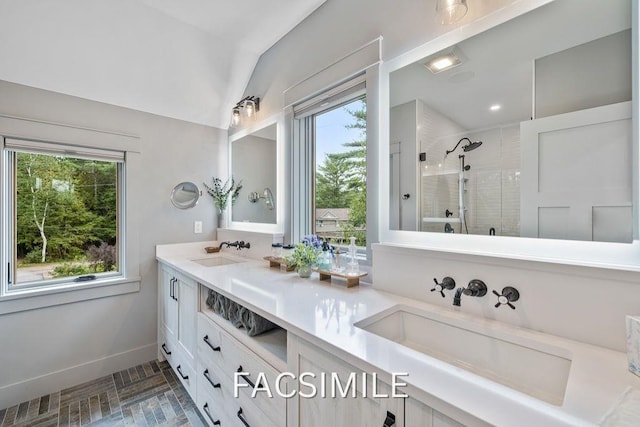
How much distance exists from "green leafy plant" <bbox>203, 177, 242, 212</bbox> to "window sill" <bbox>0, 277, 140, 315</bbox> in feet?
3.16

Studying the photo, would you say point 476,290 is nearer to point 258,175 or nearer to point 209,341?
point 209,341

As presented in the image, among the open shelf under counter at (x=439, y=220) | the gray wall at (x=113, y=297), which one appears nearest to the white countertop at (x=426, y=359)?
the open shelf under counter at (x=439, y=220)

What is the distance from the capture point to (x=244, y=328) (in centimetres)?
134

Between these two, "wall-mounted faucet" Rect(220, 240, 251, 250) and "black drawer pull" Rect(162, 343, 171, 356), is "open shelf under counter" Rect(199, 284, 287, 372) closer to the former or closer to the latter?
"wall-mounted faucet" Rect(220, 240, 251, 250)

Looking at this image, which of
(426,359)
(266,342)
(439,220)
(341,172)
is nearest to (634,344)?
(426,359)

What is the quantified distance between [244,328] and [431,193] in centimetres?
115

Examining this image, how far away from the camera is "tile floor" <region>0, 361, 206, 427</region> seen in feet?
5.73

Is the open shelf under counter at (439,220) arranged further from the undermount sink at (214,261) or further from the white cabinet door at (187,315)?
the undermount sink at (214,261)

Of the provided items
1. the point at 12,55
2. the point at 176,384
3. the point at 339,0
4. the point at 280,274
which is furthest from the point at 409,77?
the point at 176,384

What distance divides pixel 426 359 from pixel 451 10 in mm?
1267

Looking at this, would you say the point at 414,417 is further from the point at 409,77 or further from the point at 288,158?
the point at 288,158

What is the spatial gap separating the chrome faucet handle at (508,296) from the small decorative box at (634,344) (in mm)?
293

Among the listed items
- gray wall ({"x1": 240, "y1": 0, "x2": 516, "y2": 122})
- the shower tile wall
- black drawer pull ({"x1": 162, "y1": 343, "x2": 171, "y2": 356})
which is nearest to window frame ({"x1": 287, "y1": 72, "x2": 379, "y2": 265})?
gray wall ({"x1": 240, "y1": 0, "x2": 516, "y2": 122})

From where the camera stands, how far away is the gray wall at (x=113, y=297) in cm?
192
